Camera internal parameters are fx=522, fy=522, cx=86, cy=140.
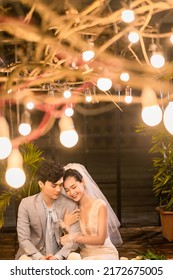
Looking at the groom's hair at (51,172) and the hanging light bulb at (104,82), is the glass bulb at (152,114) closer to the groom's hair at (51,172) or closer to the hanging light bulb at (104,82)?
the hanging light bulb at (104,82)

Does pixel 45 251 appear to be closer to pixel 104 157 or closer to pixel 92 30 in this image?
pixel 92 30

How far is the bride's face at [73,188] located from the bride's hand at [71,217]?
0.10 metres

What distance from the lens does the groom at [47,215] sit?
4340 millimetres

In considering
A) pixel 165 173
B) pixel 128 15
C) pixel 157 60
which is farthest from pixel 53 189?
pixel 165 173

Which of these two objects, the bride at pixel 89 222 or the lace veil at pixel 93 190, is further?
the lace veil at pixel 93 190

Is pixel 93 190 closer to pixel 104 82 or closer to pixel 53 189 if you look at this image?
pixel 53 189

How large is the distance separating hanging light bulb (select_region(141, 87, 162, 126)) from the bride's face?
1476mm

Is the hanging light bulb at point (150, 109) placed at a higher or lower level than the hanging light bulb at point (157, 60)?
lower

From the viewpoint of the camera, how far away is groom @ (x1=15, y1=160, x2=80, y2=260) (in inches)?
171

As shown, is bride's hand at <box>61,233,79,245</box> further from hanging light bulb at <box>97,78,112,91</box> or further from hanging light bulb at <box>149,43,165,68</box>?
hanging light bulb at <box>149,43,165,68</box>

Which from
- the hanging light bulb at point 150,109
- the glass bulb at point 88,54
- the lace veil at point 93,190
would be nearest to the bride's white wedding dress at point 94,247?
the lace veil at point 93,190

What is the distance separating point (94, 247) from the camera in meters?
4.33
